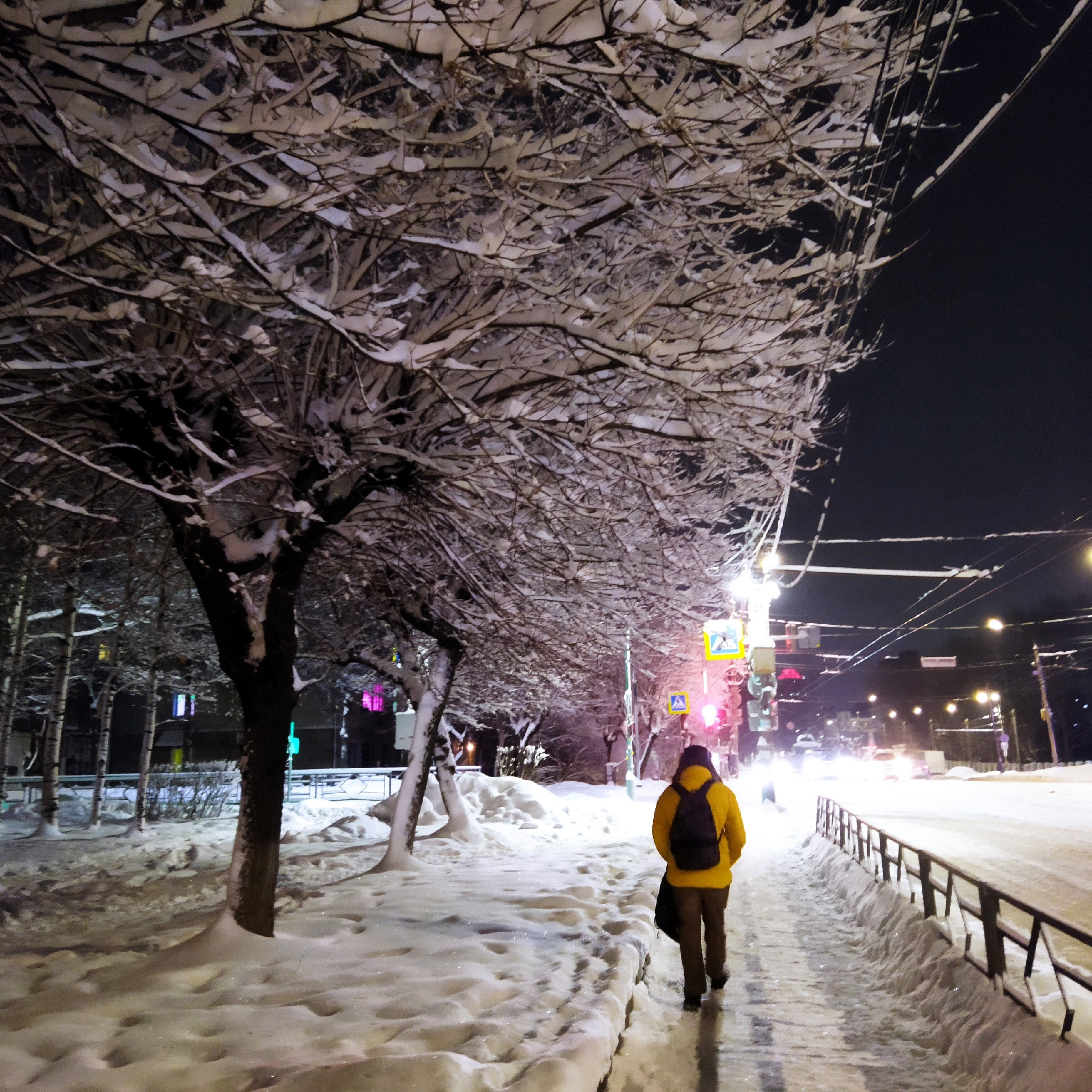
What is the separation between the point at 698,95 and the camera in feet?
16.8

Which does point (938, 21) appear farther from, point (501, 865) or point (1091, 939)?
point (501, 865)

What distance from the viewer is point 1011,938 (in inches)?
190

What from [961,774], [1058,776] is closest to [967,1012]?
[1058,776]

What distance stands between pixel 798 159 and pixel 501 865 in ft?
31.2

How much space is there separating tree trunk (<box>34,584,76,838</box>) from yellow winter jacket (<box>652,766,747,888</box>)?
1408 centimetres

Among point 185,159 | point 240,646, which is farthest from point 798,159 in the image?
point 240,646

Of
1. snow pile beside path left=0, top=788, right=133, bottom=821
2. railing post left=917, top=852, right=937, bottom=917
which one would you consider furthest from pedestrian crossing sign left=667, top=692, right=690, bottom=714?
railing post left=917, top=852, right=937, bottom=917

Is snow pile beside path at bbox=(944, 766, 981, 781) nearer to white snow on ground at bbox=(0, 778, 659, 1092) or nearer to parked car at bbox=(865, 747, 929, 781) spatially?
parked car at bbox=(865, 747, 929, 781)

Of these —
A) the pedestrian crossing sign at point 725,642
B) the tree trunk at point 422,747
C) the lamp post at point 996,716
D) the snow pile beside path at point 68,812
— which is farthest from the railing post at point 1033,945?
the lamp post at point 996,716

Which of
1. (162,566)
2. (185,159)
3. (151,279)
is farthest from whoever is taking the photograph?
(162,566)

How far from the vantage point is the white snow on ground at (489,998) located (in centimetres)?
412

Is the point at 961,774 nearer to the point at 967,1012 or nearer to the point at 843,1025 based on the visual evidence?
the point at 843,1025

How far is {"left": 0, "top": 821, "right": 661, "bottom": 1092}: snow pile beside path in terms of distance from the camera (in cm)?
399

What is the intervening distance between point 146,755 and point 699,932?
619 inches
